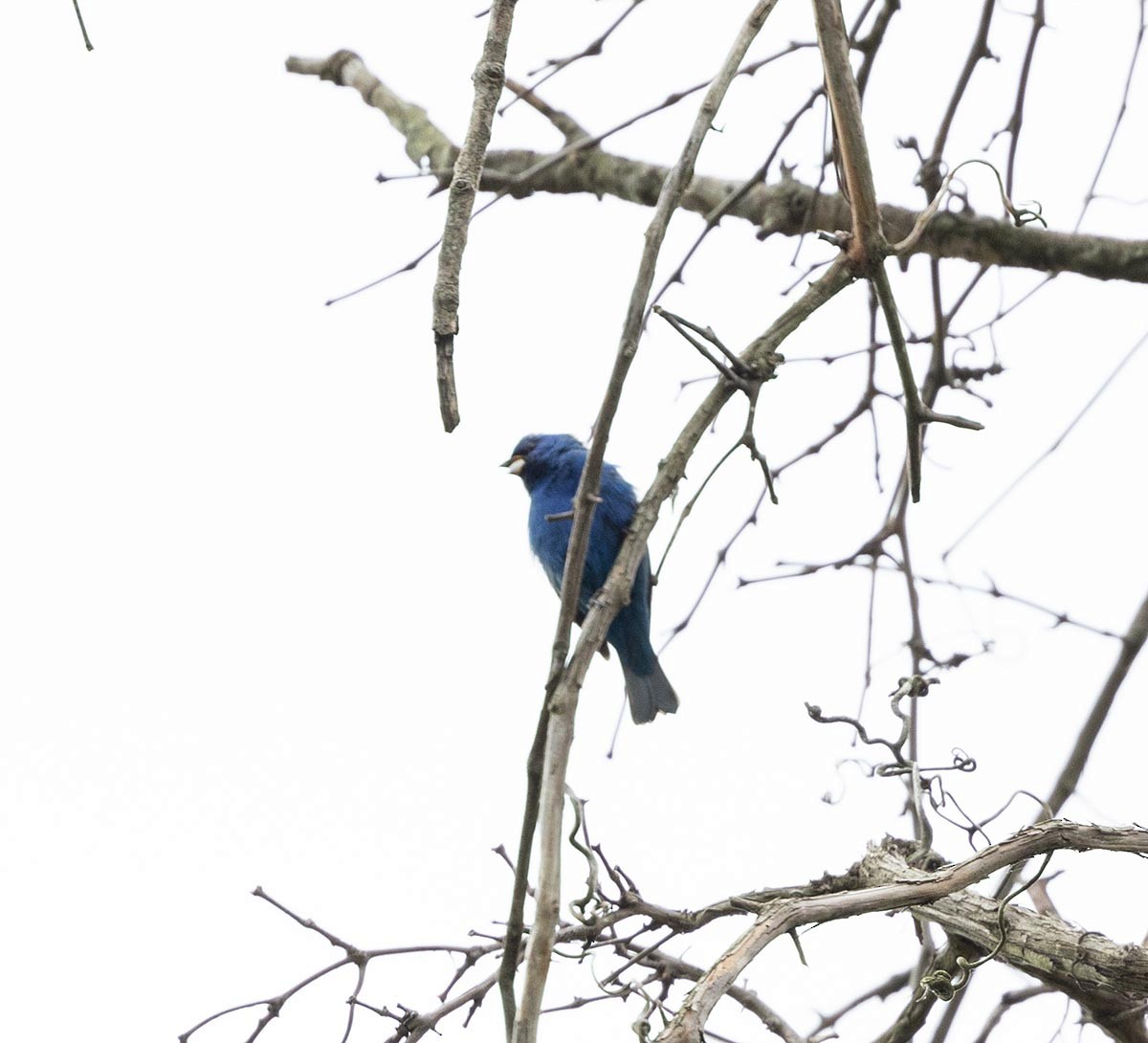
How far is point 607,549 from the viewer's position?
216 inches

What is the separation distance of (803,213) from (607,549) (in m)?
2.01

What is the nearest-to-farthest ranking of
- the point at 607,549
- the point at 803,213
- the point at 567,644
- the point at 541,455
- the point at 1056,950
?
the point at 567,644, the point at 1056,950, the point at 803,213, the point at 607,549, the point at 541,455

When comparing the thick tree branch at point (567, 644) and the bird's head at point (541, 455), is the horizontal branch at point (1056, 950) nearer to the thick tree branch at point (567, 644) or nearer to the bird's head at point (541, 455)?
the thick tree branch at point (567, 644)

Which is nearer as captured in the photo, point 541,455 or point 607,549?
point 607,549

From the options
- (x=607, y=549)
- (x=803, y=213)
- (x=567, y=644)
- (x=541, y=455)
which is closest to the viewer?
(x=567, y=644)

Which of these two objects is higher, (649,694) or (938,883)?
(649,694)

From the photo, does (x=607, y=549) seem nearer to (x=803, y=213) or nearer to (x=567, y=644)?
(x=803, y=213)

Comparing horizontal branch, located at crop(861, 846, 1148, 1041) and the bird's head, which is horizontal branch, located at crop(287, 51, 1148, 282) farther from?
the bird's head

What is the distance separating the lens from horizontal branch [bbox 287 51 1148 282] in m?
3.49

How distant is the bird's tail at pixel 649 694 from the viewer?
216 inches

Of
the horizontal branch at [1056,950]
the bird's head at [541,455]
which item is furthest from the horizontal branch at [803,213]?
the bird's head at [541,455]

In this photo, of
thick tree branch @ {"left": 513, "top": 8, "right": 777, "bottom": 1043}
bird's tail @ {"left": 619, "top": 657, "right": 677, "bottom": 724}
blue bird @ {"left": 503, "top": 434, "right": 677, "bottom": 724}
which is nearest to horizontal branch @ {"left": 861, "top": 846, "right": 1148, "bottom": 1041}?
thick tree branch @ {"left": 513, "top": 8, "right": 777, "bottom": 1043}

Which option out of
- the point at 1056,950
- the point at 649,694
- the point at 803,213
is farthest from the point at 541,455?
the point at 1056,950

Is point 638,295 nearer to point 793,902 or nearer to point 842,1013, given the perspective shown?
point 793,902
